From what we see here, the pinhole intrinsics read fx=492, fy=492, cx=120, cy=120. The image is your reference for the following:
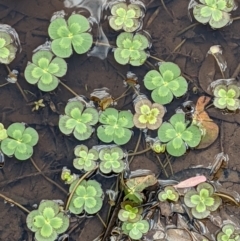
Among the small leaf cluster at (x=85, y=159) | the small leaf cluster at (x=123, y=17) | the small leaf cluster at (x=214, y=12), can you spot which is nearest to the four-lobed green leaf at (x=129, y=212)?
the small leaf cluster at (x=85, y=159)

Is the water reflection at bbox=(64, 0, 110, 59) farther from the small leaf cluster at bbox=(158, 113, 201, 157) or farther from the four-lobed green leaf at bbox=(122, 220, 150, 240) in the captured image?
the four-lobed green leaf at bbox=(122, 220, 150, 240)

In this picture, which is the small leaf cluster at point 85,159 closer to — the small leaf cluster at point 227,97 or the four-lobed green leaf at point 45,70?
the four-lobed green leaf at point 45,70

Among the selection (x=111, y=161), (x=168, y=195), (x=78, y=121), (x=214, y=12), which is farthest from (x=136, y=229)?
(x=214, y=12)

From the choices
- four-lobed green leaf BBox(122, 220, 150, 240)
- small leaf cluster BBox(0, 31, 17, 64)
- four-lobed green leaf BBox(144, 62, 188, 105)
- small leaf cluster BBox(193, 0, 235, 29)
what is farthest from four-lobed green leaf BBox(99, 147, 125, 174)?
small leaf cluster BBox(193, 0, 235, 29)

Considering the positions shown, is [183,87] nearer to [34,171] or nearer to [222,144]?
[222,144]

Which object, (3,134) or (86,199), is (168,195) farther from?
(3,134)

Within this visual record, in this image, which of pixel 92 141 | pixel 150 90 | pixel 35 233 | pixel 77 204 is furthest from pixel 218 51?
pixel 35 233
